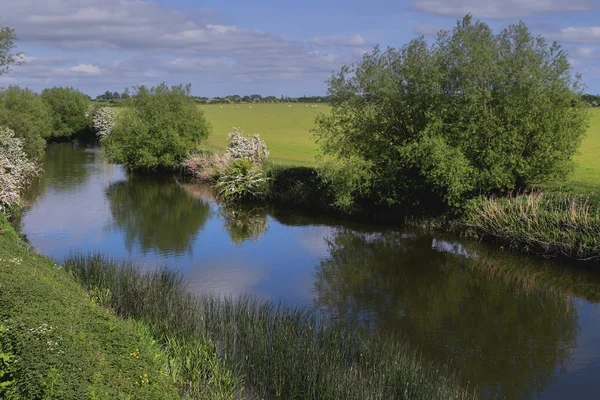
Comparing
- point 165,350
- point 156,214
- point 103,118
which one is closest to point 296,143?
point 156,214

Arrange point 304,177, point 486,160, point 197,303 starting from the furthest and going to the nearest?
1. point 304,177
2. point 486,160
3. point 197,303

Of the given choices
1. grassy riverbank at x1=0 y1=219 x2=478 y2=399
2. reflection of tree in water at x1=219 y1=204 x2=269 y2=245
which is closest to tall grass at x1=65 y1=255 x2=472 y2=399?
grassy riverbank at x1=0 y1=219 x2=478 y2=399

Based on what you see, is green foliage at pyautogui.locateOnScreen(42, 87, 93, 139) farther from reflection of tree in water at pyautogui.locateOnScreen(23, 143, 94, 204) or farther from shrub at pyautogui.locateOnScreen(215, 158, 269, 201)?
shrub at pyautogui.locateOnScreen(215, 158, 269, 201)

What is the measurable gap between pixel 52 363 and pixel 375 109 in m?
22.3

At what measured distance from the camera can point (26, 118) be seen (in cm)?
4266

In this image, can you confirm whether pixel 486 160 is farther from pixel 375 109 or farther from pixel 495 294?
pixel 495 294

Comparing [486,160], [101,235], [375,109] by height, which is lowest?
[101,235]


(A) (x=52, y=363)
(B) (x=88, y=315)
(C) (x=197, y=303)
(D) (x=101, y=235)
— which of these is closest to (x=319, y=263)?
(C) (x=197, y=303)

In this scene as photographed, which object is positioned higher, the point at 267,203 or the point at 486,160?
the point at 486,160

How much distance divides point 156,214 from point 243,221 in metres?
5.33

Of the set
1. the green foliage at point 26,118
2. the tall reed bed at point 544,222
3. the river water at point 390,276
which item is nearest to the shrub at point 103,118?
the green foliage at point 26,118

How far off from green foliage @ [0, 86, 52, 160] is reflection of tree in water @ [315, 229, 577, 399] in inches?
1071

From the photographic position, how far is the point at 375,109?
27.7 metres

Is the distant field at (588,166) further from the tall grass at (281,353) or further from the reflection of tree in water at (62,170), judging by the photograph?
the reflection of tree in water at (62,170)
